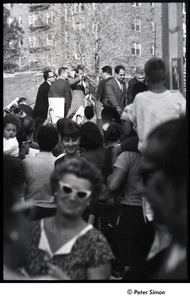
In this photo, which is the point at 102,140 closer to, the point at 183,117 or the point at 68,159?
the point at 68,159

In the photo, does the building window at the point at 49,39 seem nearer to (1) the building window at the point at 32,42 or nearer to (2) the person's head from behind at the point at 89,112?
(1) the building window at the point at 32,42

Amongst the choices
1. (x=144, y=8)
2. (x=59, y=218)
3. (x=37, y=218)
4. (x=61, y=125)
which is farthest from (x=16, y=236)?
(x=144, y=8)

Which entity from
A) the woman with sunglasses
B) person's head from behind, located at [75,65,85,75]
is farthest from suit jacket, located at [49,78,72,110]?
the woman with sunglasses

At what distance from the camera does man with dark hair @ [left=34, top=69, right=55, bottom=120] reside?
4.42 m

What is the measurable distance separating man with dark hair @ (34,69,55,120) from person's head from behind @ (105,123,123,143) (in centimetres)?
54

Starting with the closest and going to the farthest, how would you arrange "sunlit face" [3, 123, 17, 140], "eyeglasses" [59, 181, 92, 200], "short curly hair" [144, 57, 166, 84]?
"eyeglasses" [59, 181, 92, 200] < "short curly hair" [144, 57, 166, 84] < "sunlit face" [3, 123, 17, 140]

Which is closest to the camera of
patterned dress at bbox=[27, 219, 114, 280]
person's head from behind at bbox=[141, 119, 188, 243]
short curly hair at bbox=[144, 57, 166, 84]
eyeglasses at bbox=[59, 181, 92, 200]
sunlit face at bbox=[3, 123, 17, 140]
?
patterned dress at bbox=[27, 219, 114, 280]

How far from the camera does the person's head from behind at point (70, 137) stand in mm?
4157

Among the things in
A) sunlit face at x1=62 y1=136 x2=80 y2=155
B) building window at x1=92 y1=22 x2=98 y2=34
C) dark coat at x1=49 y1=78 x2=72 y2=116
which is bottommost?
sunlit face at x1=62 y1=136 x2=80 y2=155

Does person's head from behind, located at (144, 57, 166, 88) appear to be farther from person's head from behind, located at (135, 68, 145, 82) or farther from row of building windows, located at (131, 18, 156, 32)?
row of building windows, located at (131, 18, 156, 32)

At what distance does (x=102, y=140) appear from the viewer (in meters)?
A: 4.28

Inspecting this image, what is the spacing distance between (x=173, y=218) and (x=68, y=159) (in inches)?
35.6

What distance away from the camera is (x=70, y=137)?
13.8 ft

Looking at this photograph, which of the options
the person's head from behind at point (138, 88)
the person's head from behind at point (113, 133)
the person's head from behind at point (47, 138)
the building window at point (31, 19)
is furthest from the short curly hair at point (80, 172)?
the building window at point (31, 19)
